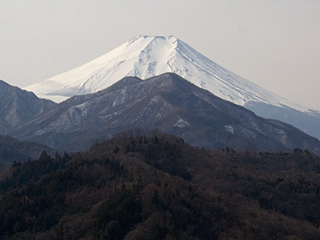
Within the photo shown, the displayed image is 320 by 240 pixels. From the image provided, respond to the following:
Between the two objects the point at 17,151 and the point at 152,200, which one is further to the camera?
the point at 17,151

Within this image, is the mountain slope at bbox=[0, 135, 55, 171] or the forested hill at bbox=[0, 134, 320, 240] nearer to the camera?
the forested hill at bbox=[0, 134, 320, 240]

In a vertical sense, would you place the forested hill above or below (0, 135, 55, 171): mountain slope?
above

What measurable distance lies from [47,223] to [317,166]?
71.1 m

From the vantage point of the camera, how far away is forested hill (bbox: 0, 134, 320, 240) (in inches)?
2470

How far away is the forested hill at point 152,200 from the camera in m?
62.8

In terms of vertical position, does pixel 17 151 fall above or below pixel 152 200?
below

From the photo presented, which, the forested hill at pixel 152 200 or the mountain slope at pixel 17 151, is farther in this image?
the mountain slope at pixel 17 151

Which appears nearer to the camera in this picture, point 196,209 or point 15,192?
point 196,209

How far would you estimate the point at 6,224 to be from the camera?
68438 mm

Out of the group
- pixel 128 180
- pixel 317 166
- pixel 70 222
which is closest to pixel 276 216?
pixel 128 180

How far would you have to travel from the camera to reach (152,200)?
214 ft

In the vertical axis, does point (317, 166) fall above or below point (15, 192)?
above

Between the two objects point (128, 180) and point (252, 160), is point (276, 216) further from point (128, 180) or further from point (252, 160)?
point (252, 160)

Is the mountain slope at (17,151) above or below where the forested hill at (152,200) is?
below
